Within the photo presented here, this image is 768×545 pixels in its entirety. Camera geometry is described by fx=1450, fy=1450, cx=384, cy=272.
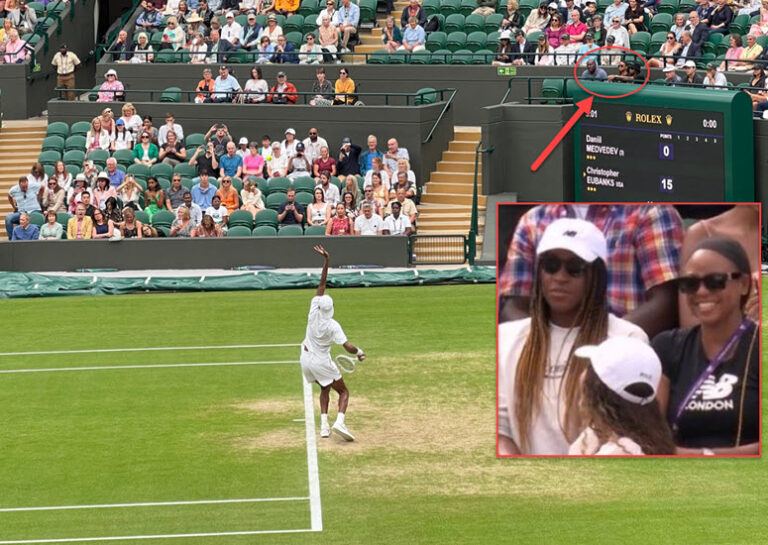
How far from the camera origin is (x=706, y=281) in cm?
1220

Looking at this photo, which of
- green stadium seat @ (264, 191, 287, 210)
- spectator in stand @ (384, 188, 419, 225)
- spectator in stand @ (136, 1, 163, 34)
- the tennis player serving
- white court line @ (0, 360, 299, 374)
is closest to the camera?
the tennis player serving

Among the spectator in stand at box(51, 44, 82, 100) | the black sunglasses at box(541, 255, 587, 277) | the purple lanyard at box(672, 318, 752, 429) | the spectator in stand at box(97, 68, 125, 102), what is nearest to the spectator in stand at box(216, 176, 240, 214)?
the spectator in stand at box(97, 68, 125, 102)

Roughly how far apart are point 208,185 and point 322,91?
4.85m

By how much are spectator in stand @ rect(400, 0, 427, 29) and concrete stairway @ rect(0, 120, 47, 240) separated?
30.7ft

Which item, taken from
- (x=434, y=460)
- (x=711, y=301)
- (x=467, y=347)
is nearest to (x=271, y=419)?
(x=434, y=460)

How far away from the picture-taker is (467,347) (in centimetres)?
2283

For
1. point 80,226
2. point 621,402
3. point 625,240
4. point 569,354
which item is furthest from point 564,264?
point 80,226

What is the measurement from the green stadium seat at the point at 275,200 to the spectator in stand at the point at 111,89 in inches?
237

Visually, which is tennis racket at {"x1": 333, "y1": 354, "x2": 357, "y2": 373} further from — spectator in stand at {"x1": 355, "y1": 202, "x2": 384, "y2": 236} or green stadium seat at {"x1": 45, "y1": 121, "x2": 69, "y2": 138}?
green stadium seat at {"x1": 45, "y1": 121, "x2": 69, "y2": 138}

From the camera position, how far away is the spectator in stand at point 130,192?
30.7m

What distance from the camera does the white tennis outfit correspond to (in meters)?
16.8

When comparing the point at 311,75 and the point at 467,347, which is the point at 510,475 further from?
the point at 311,75

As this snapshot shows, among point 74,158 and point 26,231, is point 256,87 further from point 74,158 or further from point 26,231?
point 26,231

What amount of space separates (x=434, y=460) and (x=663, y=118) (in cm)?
1247
